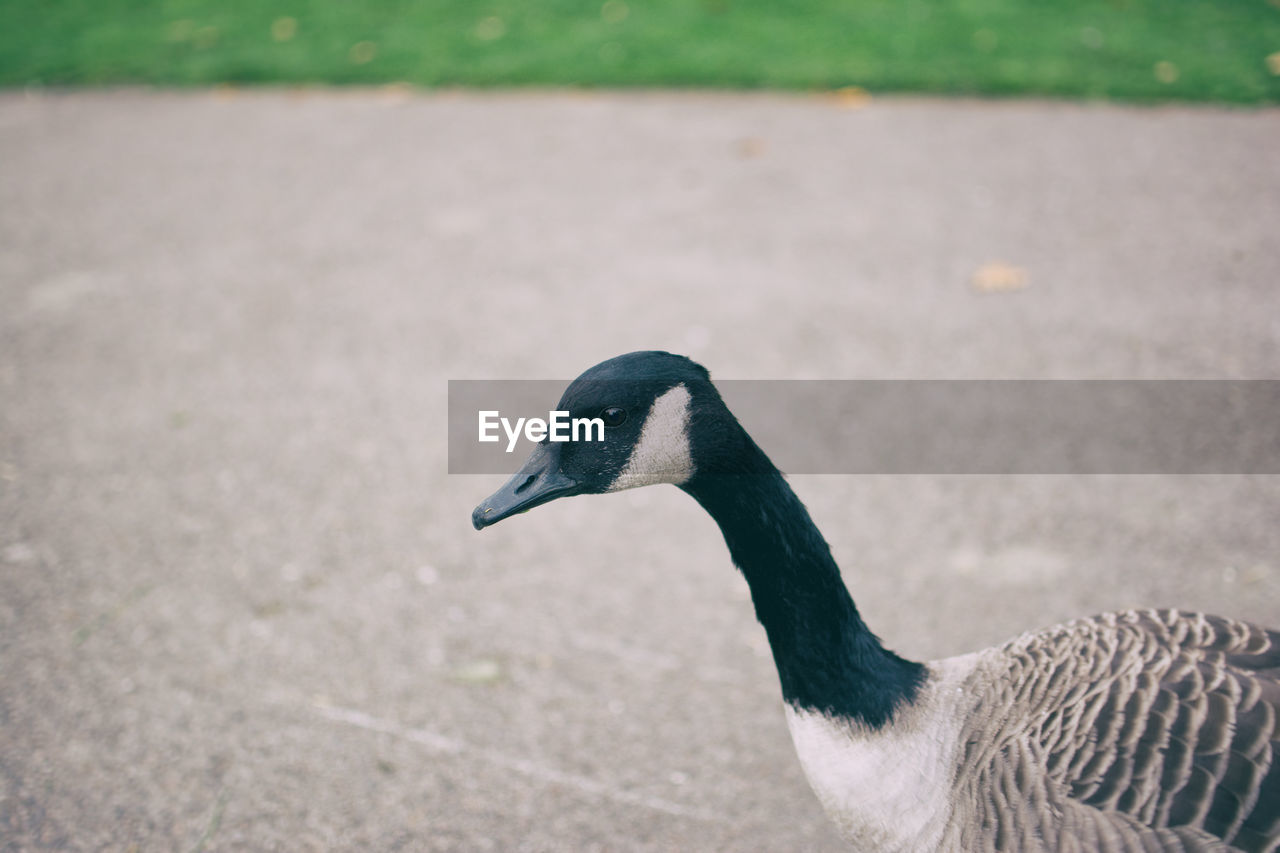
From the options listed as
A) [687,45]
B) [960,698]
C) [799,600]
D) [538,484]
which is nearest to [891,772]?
[960,698]

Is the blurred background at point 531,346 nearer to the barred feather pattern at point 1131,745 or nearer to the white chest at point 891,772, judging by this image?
the white chest at point 891,772

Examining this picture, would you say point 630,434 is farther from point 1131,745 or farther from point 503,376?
point 503,376

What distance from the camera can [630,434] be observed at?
197 cm

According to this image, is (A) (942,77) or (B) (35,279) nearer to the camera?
(B) (35,279)

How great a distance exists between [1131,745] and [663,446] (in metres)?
1.12

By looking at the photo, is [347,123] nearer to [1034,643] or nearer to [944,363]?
[944,363]

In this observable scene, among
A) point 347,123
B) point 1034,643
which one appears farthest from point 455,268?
point 1034,643

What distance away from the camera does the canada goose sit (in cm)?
186

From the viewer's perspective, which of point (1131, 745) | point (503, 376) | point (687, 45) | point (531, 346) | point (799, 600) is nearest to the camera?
point (1131, 745)

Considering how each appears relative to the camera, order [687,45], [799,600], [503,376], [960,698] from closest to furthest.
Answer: [799,600] < [960,698] < [503,376] < [687,45]

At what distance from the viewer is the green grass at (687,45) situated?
6586 millimetres

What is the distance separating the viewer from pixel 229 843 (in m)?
2.75

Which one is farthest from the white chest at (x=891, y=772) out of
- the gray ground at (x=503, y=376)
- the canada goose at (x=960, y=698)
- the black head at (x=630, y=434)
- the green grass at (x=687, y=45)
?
the green grass at (x=687, y=45)

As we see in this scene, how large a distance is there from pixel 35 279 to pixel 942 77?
600 cm
